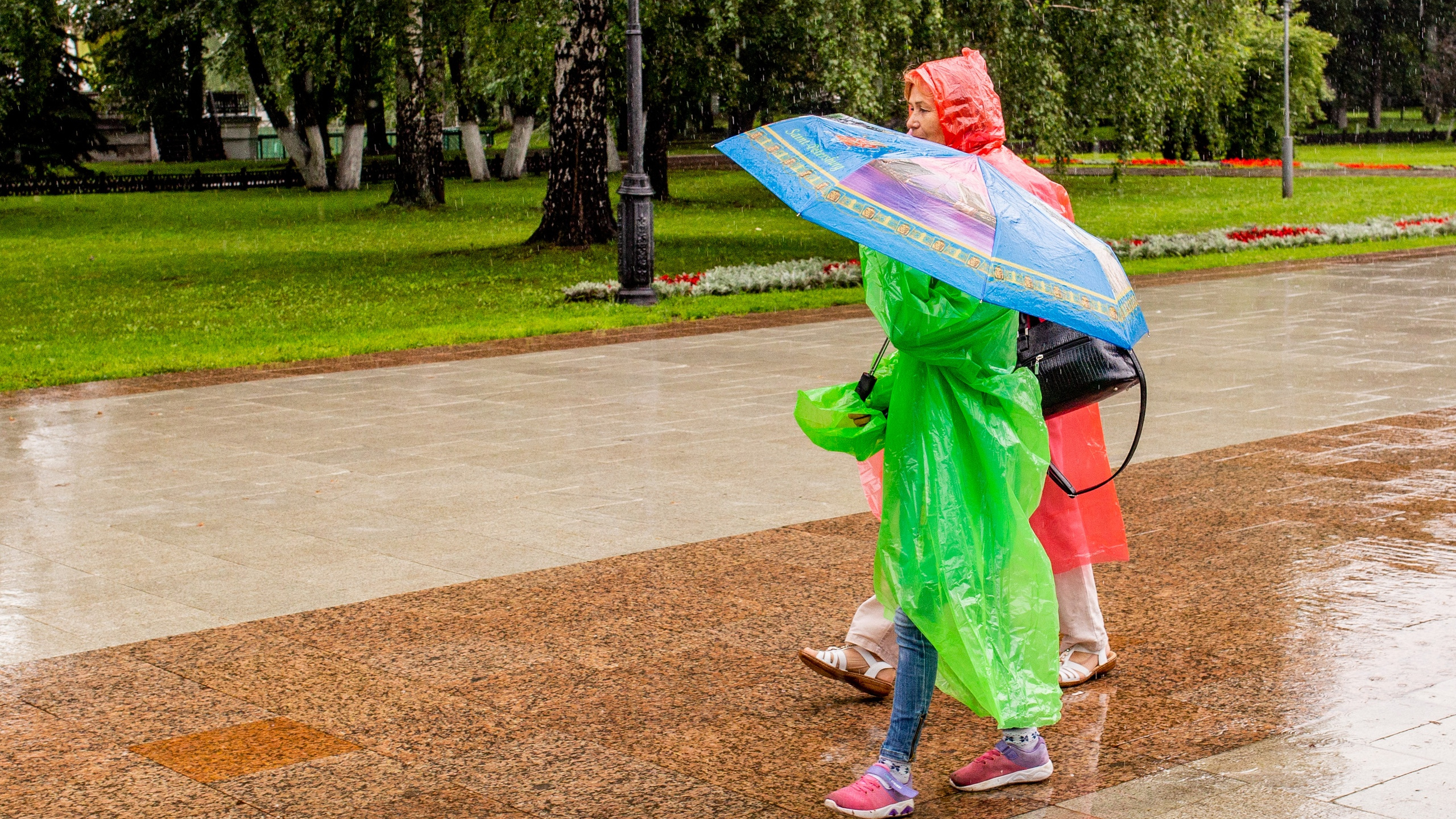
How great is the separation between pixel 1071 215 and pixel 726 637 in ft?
5.85

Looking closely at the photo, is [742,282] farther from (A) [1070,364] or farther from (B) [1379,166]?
(B) [1379,166]

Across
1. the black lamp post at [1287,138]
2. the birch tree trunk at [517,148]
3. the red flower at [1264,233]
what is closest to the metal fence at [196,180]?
the birch tree trunk at [517,148]

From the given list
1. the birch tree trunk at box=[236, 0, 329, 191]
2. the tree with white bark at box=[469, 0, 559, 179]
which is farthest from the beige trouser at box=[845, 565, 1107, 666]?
the birch tree trunk at box=[236, 0, 329, 191]

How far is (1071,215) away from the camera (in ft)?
13.4

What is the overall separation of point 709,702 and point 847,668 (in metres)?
0.40

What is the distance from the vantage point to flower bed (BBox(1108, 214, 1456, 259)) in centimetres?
2012

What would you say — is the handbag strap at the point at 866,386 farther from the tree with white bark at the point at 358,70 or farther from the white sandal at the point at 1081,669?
the tree with white bark at the point at 358,70

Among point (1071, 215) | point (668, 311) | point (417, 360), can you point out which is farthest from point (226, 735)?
point (668, 311)

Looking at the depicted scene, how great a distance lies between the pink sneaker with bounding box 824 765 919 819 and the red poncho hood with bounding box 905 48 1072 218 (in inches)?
56.2

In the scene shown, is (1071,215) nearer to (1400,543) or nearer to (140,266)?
(1400,543)

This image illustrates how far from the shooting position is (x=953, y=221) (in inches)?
133

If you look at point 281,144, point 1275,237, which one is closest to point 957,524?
point 1275,237

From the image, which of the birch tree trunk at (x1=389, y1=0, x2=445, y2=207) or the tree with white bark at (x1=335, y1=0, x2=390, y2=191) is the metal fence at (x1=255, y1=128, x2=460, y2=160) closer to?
the tree with white bark at (x1=335, y1=0, x2=390, y2=191)

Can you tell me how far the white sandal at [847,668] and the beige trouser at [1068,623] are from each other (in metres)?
0.03
